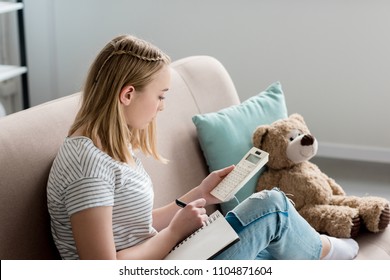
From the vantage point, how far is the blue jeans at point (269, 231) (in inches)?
64.6

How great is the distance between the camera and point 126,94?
161 centimetres

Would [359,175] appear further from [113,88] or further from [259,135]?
[113,88]

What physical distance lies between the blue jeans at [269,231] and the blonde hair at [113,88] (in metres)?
0.28

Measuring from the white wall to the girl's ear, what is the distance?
6.49ft

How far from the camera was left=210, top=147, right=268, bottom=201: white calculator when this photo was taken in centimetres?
174

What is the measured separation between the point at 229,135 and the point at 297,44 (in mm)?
1472

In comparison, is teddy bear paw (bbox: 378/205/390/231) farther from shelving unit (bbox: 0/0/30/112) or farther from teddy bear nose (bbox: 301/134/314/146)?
shelving unit (bbox: 0/0/30/112)

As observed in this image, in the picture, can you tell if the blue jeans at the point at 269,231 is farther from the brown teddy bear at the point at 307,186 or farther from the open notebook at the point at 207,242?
the brown teddy bear at the point at 307,186

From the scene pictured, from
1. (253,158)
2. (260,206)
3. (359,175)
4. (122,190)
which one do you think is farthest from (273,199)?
(359,175)

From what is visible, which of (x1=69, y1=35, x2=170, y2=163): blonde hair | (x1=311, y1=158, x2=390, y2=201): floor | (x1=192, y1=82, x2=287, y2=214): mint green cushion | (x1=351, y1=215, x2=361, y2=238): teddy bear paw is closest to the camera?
(x1=69, y1=35, x2=170, y2=163): blonde hair

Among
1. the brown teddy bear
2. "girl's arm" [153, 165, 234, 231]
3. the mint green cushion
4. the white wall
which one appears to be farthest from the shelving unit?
"girl's arm" [153, 165, 234, 231]

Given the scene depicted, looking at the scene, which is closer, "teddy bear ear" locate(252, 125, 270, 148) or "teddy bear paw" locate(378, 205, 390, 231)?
"teddy bear paw" locate(378, 205, 390, 231)
